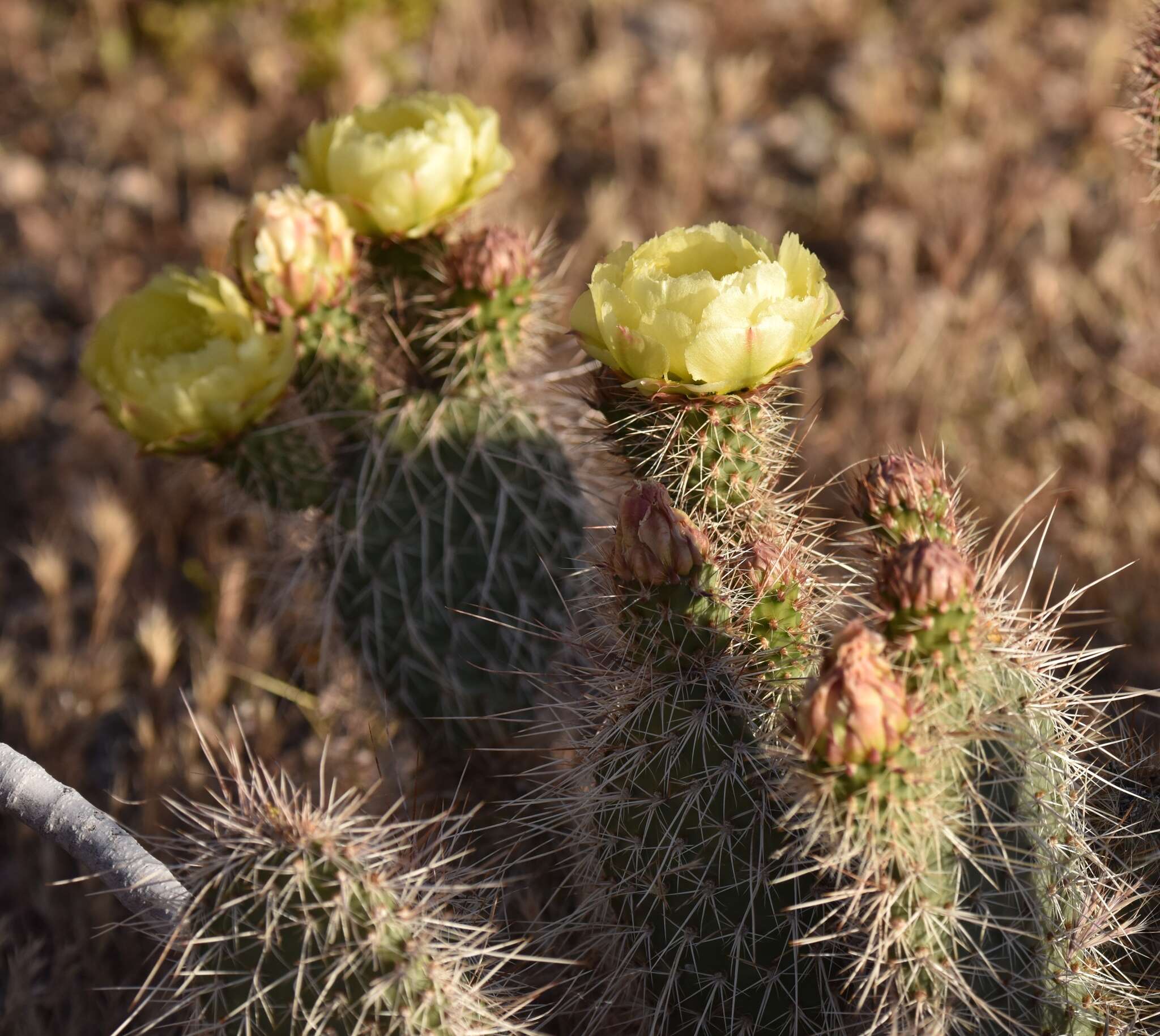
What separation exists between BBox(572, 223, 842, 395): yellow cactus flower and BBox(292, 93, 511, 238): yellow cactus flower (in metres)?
0.48

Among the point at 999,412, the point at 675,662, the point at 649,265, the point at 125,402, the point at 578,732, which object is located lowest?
the point at 999,412

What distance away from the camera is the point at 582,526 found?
2324mm

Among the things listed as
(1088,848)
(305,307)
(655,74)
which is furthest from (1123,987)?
(655,74)

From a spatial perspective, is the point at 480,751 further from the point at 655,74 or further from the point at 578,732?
the point at 655,74

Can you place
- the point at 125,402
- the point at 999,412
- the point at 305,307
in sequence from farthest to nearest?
the point at 999,412, the point at 305,307, the point at 125,402

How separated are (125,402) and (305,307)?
339 mm

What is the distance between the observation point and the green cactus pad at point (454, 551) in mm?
2240

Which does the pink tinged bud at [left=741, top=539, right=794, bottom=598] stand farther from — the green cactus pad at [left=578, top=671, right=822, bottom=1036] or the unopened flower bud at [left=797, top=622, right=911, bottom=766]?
the unopened flower bud at [left=797, top=622, right=911, bottom=766]

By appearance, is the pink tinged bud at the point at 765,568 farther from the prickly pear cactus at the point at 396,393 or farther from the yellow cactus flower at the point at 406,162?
the yellow cactus flower at the point at 406,162

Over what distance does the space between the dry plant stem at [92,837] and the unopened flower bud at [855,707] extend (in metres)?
0.84

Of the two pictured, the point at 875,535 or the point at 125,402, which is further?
the point at 125,402

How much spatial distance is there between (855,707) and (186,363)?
1.21m

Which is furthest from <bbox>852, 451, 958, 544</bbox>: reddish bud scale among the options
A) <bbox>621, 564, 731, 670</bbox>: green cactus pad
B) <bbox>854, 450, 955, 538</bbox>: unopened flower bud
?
<bbox>621, 564, 731, 670</bbox>: green cactus pad

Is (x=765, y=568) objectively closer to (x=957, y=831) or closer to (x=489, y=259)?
(x=957, y=831)
